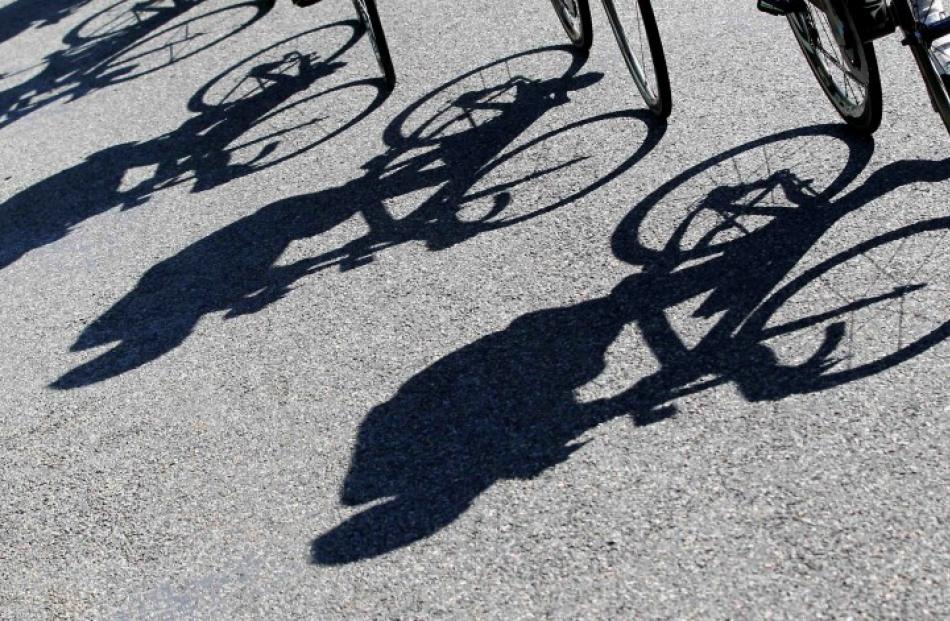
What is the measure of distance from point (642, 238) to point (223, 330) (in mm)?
1966

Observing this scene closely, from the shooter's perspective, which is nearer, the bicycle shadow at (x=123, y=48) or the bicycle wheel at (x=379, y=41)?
the bicycle wheel at (x=379, y=41)

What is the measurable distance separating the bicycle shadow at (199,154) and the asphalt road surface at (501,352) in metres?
0.03

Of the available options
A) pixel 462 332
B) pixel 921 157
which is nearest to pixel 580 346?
pixel 462 332

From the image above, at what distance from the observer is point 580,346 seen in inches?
191

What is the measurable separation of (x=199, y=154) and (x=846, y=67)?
413cm

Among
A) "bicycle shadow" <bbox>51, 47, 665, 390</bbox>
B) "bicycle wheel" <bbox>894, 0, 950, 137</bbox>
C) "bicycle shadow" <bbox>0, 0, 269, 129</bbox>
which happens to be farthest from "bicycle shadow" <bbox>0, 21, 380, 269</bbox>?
"bicycle wheel" <bbox>894, 0, 950, 137</bbox>

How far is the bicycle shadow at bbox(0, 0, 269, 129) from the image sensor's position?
992 centimetres

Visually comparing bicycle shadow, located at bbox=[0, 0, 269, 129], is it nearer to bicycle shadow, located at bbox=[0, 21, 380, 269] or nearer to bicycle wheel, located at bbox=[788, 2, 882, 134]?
bicycle shadow, located at bbox=[0, 21, 380, 269]

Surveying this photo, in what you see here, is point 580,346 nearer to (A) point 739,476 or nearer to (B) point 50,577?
(A) point 739,476

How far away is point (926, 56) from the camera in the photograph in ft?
15.3

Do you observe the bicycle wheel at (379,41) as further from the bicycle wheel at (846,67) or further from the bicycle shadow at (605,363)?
the bicycle shadow at (605,363)

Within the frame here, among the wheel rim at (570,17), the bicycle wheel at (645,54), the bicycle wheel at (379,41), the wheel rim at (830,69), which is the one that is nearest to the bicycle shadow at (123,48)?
the bicycle wheel at (379,41)

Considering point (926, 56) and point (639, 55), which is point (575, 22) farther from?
point (926, 56)

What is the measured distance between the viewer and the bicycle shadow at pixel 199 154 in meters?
7.52
